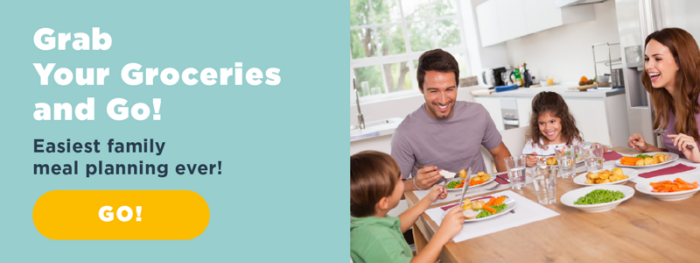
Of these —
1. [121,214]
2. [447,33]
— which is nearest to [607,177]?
[121,214]

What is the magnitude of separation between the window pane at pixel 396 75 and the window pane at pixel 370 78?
0.29ft

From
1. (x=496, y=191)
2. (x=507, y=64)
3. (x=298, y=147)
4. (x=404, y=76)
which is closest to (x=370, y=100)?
(x=404, y=76)

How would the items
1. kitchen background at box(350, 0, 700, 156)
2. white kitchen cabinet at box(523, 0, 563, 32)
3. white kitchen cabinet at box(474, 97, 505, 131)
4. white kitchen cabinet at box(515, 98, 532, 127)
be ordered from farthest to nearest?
white kitchen cabinet at box(474, 97, 505, 131) < white kitchen cabinet at box(515, 98, 532, 127) < white kitchen cabinet at box(523, 0, 563, 32) < kitchen background at box(350, 0, 700, 156)

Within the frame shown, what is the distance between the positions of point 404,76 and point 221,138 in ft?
17.3

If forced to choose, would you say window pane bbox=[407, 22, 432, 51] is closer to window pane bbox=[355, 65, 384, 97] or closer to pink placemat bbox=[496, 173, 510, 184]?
window pane bbox=[355, 65, 384, 97]

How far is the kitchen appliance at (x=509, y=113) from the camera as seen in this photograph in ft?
16.1

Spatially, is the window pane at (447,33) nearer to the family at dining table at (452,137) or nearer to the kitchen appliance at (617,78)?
the kitchen appliance at (617,78)

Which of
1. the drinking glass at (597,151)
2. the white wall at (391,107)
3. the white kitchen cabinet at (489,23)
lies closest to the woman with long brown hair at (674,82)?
the drinking glass at (597,151)

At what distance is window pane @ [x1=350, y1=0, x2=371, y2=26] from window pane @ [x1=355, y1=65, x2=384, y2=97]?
543mm

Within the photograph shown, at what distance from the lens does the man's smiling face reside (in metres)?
2.15

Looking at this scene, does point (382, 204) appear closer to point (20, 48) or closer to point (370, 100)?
point (20, 48)

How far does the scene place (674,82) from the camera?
6.70 feet

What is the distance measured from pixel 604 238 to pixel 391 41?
5299mm

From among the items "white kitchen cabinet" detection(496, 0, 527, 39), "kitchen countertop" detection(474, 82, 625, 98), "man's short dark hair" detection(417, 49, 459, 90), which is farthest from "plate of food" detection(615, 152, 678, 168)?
"white kitchen cabinet" detection(496, 0, 527, 39)
